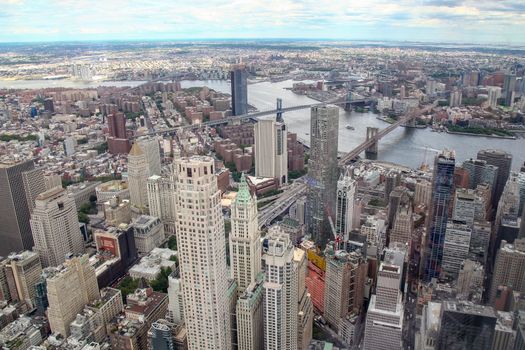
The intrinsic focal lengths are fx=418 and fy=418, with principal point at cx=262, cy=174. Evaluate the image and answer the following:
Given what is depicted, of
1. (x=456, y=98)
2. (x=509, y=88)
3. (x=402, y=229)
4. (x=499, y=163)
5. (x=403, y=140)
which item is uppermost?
(x=509, y=88)

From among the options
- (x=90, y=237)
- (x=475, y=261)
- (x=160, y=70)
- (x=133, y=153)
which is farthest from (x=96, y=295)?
(x=160, y=70)

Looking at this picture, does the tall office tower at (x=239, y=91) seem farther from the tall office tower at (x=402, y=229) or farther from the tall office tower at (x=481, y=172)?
the tall office tower at (x=402, y=229)

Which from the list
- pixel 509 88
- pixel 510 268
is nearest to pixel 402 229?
pixel 510 268

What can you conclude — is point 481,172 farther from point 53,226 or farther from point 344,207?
point 53,226

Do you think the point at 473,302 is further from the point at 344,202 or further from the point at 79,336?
the point at 79,336

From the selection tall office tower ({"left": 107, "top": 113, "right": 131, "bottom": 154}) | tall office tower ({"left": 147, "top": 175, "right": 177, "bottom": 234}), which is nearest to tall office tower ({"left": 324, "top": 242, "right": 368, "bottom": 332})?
tall office tower ({"left": 147, "top": 175, "right": 177, "bottom": 234})

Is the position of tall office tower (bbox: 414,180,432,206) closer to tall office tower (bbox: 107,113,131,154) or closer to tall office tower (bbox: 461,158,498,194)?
tall office tower (bbox: 461,158,498,194)
